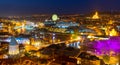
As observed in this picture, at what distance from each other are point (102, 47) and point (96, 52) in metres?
1.36

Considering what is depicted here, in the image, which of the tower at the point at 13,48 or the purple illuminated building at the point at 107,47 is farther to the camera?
the purple illuminated building at the point at 107,47

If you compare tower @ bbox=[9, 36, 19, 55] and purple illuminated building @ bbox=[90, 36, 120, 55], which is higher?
tower @ bbox=[9, 36, 19, 55]

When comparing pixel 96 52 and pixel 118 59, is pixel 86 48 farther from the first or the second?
pixel 118 59

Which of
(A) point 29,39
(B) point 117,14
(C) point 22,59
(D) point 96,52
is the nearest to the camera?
(C) point 22,59

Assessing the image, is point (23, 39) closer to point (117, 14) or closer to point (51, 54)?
point (51, 54)

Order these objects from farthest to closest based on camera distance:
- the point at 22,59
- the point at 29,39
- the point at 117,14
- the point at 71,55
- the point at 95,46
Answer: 1. the point at 117,14
2. the point at 29,39
3. the point at 95,46
4. the point at 71,55
5. the point at 22,59

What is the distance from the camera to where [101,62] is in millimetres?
19953

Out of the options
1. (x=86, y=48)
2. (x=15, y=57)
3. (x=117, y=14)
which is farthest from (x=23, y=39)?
(x=117, y=14)

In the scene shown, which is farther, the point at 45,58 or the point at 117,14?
the point at 117,14

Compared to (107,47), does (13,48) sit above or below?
above

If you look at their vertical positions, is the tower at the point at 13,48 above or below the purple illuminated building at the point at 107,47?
above

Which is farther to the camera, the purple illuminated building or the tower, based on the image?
the purple illuminated building

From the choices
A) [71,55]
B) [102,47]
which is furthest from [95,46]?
[71,55]

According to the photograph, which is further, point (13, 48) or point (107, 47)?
point (107, 47)
